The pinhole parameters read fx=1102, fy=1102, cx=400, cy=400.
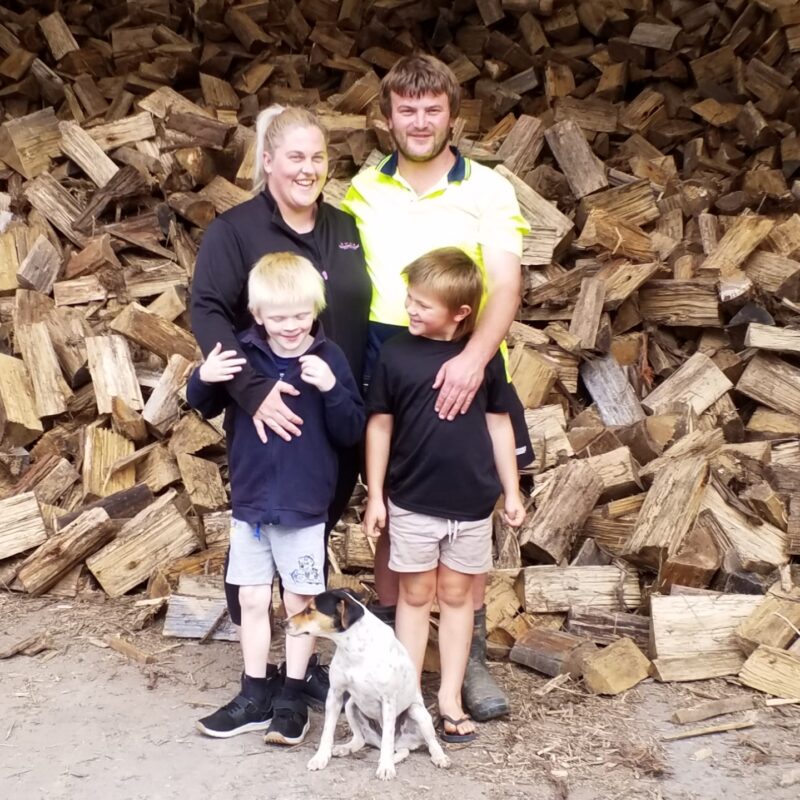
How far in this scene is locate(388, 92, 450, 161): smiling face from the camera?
3234 mm

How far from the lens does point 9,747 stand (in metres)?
3.24

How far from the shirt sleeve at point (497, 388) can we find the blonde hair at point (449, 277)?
0.71ft

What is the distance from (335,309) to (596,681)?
1.47 metres

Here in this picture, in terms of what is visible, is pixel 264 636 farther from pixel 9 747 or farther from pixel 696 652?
pixel 696 652

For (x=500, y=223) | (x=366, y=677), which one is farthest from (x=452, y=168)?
(x=366, y=677)

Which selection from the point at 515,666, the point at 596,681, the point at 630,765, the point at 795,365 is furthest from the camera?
the point at 795,365

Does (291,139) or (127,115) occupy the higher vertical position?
(291,139)

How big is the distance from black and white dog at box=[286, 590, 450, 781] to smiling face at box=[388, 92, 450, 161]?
132 centimetres

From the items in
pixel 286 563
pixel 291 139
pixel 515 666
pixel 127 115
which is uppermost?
pixel 291 139

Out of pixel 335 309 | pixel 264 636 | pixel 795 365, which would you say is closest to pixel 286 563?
pixel 264 636

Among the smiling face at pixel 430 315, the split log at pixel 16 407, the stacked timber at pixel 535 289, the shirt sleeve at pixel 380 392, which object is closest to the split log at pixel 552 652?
the stacked timber at pixel 535 289

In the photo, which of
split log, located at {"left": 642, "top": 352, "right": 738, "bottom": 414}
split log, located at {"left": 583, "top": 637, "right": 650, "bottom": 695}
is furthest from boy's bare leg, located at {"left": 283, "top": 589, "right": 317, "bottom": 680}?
split log, located at {"left": 642, "top": 352, "right": 738, "bottom": 414}

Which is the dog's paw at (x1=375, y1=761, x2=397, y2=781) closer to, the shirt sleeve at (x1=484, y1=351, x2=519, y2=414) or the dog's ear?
the dog's ear

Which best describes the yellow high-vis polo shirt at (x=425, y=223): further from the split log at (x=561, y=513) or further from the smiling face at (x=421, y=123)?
the split log at (x=561, y=513)
